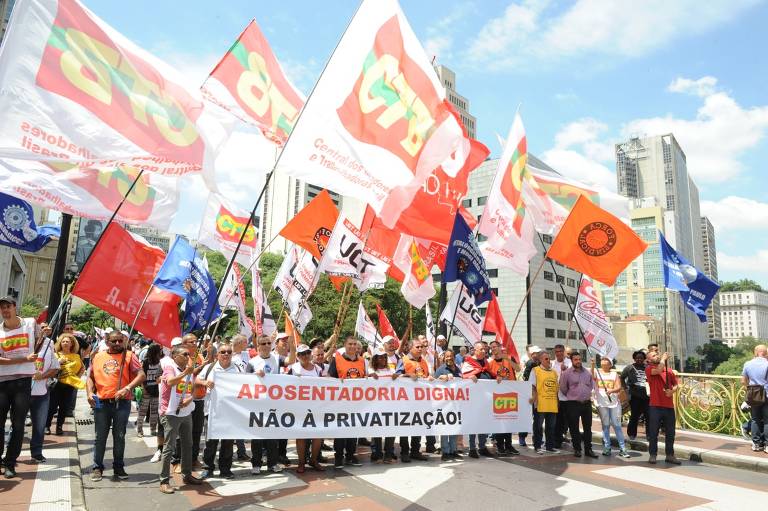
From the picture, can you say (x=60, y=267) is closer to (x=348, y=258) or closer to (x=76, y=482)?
(x=76, y=482)

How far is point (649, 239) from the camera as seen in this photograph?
118438 mm

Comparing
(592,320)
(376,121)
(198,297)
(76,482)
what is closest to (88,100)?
(376,121)

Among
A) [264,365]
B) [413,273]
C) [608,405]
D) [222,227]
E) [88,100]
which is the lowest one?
[608,405]

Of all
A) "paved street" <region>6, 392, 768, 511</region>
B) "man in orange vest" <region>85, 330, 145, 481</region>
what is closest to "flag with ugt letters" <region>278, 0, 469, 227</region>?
"paved street" <region>6, 392, 768, 511</region>

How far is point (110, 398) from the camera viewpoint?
7199 millimetres

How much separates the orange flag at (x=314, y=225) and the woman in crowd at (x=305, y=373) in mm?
3832

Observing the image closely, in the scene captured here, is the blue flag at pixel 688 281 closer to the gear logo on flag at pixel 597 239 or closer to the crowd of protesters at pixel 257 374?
the crowd of protesters at pixel 257 374

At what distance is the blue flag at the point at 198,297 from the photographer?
406 inches

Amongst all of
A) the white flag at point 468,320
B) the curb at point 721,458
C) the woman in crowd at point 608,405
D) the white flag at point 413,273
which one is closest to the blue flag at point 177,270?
the white flag at point 413,273

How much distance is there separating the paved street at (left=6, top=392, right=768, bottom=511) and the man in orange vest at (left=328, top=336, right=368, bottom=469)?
288 mm

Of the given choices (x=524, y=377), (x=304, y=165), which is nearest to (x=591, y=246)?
(x=524, y=377)

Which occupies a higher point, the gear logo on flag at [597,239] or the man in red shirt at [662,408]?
the gear logo on flag at [597,239]

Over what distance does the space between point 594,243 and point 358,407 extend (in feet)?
19.6

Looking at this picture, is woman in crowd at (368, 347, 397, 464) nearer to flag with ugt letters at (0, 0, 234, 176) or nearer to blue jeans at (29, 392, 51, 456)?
flag with ugt letters at (0, 0, 234, 176)
